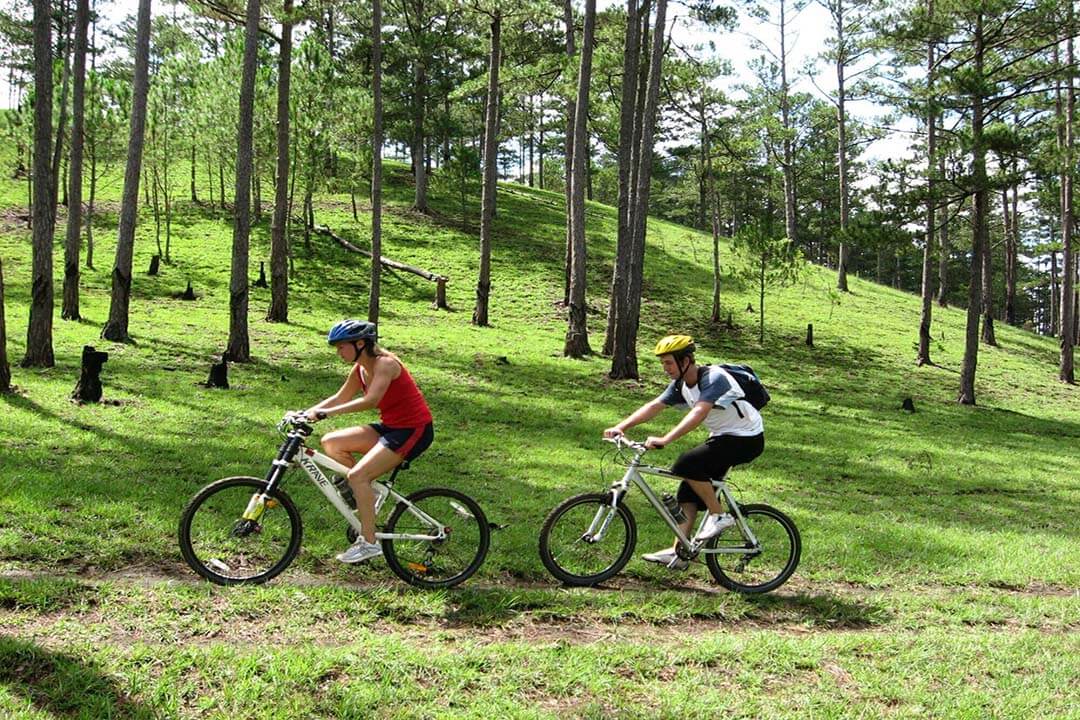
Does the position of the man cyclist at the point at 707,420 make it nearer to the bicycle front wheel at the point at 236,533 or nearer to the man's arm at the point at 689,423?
the man's arm at the point at 689,423

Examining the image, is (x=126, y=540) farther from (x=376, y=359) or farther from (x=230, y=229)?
(x=230, y=229)

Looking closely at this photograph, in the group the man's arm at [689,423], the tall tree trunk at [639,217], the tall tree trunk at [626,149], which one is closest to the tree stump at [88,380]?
the man's arm at [689,423]

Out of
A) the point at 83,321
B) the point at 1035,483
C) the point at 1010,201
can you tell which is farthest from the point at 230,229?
the point at 1010,201

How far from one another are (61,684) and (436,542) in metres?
2.75

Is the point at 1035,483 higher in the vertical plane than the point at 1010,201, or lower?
lower

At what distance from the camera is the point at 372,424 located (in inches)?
232

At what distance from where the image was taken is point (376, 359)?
5754 millimetres

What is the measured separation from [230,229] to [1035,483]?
118 ft

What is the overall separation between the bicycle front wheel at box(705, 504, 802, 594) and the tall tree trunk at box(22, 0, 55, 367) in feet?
41.4

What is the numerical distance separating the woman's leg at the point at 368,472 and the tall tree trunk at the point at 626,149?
14.7 metres

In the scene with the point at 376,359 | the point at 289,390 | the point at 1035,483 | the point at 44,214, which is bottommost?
the point at 1035,483

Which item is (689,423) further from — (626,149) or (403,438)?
(626,149)

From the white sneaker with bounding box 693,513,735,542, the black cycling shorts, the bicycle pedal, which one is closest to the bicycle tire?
the bicycle pedal

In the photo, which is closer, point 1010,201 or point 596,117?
point 596,117
